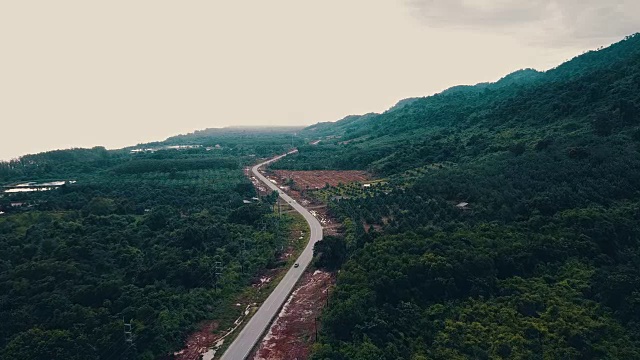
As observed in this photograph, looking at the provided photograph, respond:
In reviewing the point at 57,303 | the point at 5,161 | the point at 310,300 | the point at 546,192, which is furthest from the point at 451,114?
the point at 5,161

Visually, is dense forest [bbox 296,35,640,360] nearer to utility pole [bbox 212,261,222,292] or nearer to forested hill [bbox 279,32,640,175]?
forested hill [bbox 279,32,640,175]

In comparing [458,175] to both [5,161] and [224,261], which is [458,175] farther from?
[5,161]

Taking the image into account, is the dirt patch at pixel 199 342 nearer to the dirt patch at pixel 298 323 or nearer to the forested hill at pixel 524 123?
the dirt patch at pixel 298 323

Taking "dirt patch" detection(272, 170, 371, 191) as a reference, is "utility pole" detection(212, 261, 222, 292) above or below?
below

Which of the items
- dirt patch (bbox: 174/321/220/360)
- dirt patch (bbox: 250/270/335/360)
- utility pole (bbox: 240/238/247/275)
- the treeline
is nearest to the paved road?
dirt patch (bbox: 250/270/335/360)

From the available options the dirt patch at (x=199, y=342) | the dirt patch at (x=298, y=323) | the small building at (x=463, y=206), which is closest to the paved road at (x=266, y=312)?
the dirt patch at (x=298, y=323)
